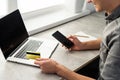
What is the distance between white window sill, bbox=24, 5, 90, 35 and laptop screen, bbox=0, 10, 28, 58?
194 mm

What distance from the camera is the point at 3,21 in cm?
122

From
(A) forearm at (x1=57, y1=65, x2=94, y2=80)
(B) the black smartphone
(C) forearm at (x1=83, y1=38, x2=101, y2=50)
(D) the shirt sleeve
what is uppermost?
(D) the shirt sleeve

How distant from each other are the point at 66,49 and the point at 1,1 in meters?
0.60

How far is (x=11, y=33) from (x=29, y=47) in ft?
0.47

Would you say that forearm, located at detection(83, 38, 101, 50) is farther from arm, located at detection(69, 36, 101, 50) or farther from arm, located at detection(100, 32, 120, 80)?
arm, located at detection(100, 32, 120, 80)

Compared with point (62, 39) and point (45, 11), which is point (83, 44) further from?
point (45, 11)

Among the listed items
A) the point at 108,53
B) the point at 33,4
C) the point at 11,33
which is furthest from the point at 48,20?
the point at 108,53

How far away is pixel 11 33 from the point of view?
1285mm

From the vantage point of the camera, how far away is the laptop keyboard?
4.17 ft

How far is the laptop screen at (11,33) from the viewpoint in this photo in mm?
1208

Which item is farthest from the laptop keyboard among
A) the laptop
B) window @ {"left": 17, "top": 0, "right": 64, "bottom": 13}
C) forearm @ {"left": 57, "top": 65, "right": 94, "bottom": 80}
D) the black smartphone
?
window @ {"left": 17, "top": 0, "right": 64, "bottom": 13}

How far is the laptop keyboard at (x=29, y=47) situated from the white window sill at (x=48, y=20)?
17cm

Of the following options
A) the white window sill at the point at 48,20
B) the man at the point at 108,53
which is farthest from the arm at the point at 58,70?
the white window sill at the point at 48,20

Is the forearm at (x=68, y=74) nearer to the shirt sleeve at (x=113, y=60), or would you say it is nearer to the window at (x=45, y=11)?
the shirt sleeve at (x=113, y=60)
